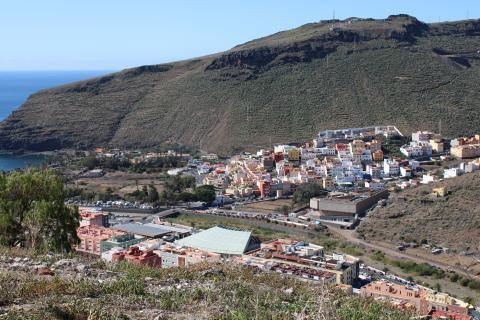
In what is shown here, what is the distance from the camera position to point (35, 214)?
34.5 ft

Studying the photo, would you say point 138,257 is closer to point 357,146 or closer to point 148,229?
point 148,229

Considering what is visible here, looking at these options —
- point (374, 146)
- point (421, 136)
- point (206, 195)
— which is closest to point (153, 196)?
point (206, 195)

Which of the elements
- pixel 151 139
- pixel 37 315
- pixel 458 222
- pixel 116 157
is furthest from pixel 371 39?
pixel 37 315

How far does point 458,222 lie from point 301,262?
945cm

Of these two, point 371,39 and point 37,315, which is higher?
point 371,39

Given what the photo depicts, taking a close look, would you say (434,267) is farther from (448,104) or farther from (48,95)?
(48,95)

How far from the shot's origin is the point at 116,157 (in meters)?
46.4

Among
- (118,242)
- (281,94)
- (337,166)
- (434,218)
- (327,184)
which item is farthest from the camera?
(281,94)

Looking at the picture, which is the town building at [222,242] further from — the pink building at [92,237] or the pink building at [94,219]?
the pink building at [94,219]

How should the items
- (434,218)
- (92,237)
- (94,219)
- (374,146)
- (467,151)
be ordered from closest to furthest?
(92,237)
(434,218)
(94,219)
(467,151)
(374,146)

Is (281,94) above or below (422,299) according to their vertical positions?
above

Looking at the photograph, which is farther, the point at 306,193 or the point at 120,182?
the point at 120,182

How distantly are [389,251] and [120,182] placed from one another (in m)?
21.3

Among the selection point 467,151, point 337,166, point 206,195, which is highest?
point 467,151
